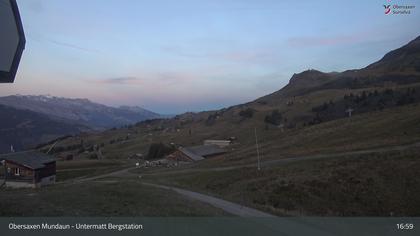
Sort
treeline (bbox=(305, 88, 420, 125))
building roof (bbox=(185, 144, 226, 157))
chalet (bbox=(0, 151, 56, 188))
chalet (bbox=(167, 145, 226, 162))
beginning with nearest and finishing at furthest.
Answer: chalet (bbox=(0, 151, 56, 188)) < chalet (bbox=(167, 145, 226, 162)) < building roof (bbox=(185, 144, 226, 157)) < treeline (bbox=(305, 88, 420, 125))

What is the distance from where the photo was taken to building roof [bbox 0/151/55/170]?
59831 mm

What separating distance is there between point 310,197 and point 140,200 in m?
16.2

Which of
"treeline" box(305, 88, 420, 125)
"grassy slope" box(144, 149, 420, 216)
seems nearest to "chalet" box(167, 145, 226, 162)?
A: "treeline" box(305, 88, 420, 125)

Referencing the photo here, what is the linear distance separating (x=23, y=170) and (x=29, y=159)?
1.82 m

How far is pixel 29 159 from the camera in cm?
6134

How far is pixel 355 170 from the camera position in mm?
41312

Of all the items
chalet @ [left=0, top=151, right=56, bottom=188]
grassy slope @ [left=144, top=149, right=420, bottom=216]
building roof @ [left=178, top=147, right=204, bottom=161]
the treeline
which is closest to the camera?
grassy slope @ [left=144, top=149, right=420, bottom=216]

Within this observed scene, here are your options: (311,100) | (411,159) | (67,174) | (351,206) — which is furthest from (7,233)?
(311,100)

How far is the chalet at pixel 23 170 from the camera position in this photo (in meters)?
59.8

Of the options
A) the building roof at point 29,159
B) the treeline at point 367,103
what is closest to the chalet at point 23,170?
the building roof at point 29,159

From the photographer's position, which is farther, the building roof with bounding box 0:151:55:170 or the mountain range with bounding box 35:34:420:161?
the mountain range with bounding box 35:34:420:161

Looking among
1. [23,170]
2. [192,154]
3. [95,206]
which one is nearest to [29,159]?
[23,170]

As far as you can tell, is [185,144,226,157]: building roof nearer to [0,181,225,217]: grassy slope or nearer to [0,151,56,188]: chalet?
[0,151,56,188]: chalet

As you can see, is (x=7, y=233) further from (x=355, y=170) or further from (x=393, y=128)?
(x=393, y=128)
